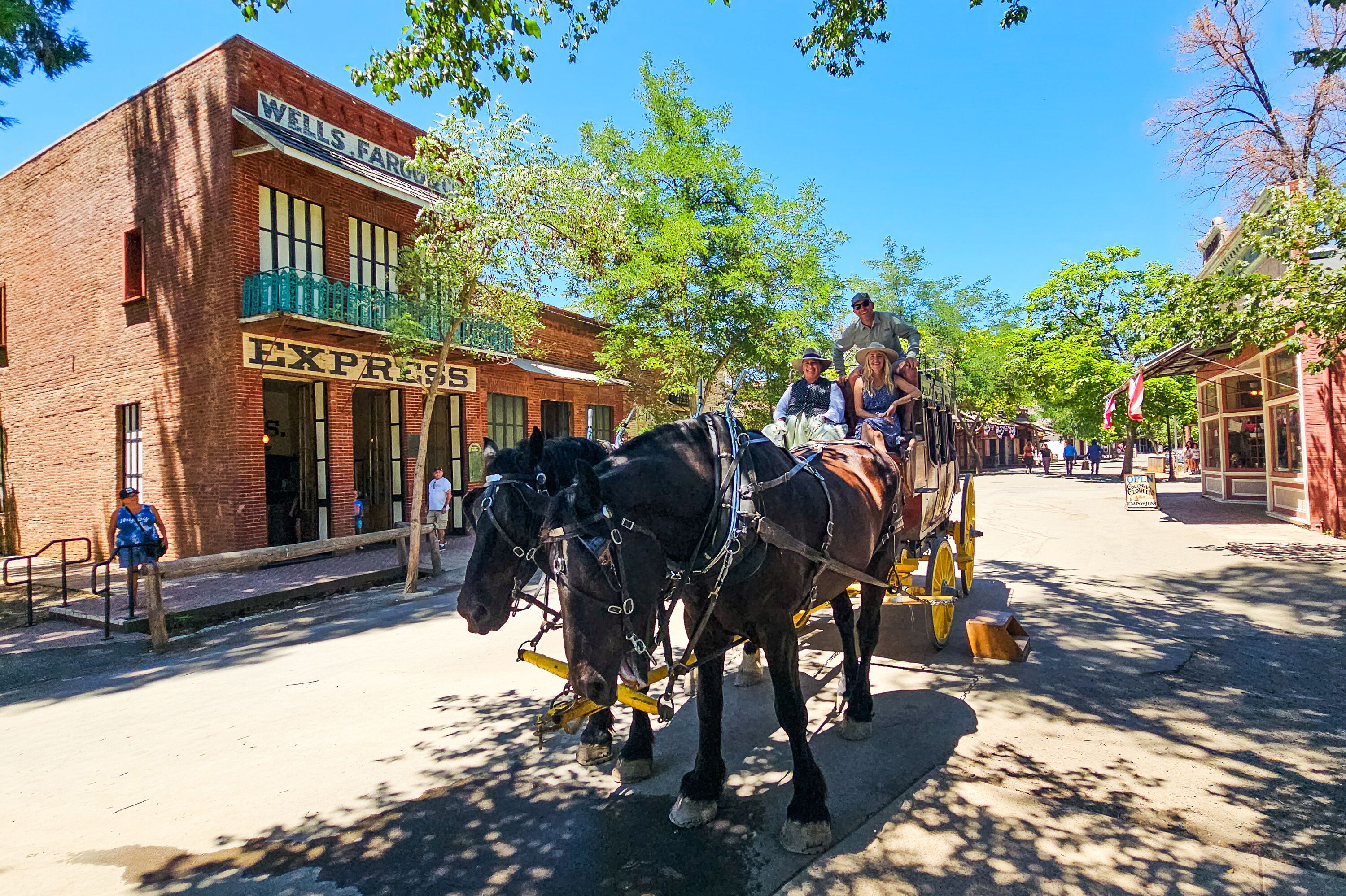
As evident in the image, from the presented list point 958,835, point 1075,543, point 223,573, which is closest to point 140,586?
point 223,573

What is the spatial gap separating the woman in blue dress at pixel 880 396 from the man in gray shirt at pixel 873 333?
0.11 meters

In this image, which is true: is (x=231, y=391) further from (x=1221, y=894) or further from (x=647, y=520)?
(x=1221, y=894)

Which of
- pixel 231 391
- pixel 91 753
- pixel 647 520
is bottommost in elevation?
pixel 91 753

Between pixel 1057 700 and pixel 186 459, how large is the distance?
46.8ft

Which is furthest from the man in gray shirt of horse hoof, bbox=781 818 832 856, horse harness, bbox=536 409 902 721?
horse hoof, bbox=781 818 832 856

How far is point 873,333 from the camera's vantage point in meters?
5.43

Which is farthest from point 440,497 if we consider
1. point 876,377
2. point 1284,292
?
point 1284,292

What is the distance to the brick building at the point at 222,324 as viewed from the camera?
1213 centimetres

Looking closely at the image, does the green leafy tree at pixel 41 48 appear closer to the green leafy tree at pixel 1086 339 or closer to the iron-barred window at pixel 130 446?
the iron-barred window at pixel 130 446

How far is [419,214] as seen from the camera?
1014 cm

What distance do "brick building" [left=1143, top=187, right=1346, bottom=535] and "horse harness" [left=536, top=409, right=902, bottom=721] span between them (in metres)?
9.73

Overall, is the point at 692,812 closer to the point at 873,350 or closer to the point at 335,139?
the point at 873,350

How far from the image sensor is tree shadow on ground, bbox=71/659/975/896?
2844mm

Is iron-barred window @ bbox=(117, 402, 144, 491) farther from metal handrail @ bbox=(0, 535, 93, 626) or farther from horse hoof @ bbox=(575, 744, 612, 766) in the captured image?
horse hoof @ bbox=(575, 744, 612, 766)
